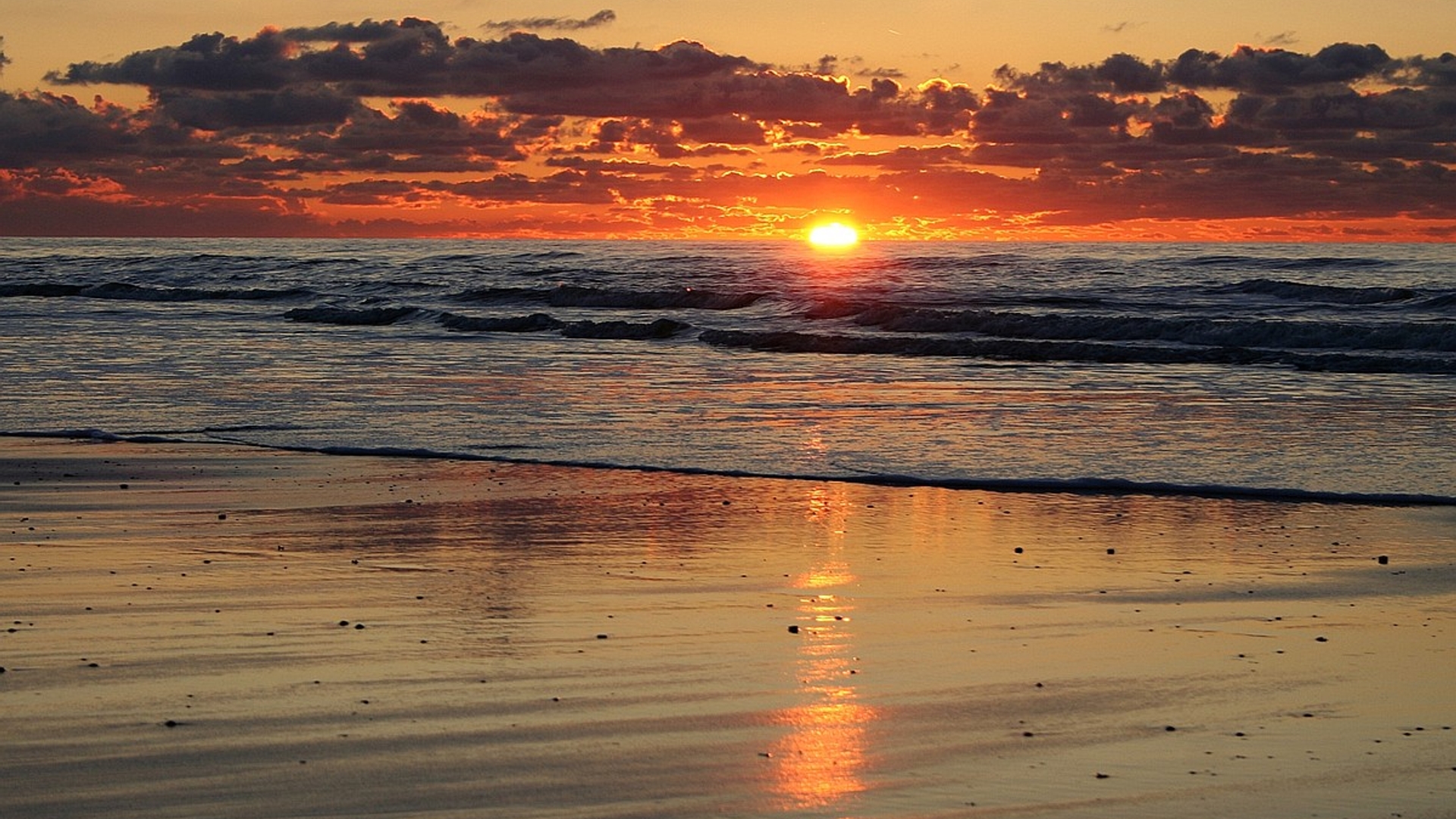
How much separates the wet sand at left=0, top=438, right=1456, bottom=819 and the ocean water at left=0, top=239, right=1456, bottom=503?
99.2 inches

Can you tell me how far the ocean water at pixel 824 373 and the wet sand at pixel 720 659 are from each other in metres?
2.52

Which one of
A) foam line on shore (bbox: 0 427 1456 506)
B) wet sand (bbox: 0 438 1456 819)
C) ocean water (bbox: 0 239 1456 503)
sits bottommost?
ocean water (bbox: 0 239 1456 503)

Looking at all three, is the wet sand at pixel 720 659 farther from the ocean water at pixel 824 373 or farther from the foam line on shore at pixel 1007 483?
the ocean water at pixel 824 373

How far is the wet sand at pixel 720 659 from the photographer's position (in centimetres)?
479

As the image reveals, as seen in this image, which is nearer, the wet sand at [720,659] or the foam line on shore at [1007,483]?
the wet sand at [720,659]

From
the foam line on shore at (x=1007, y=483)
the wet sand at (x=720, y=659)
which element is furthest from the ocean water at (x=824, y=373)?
the wet sand at (x=720, y=659)

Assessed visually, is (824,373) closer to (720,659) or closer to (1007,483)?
(1007,483)

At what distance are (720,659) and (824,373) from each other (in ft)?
54.5

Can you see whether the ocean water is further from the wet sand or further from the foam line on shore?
the wet sand

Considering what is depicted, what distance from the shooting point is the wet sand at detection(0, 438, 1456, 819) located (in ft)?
15.7

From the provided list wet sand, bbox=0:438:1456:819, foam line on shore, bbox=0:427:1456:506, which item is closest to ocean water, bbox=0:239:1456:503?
foam line on shore, bbox=0:427:1456:506

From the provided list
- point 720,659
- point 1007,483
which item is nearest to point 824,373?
point 1007,483

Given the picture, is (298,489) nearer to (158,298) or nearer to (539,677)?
(539,677)

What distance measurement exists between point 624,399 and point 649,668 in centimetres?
1177
